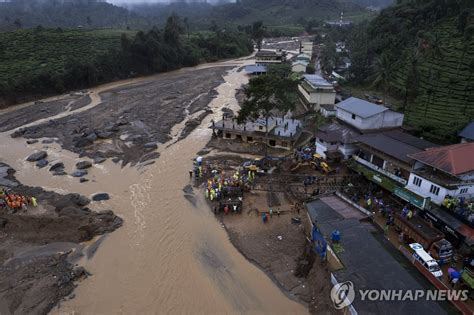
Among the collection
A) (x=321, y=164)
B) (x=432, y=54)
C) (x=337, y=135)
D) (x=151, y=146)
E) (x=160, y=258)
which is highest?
(x=432, y=54)

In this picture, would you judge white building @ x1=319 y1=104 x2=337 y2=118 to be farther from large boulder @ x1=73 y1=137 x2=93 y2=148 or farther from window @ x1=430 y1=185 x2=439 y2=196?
large boulder @ x1=73 y1=137 x2=93 y2=148

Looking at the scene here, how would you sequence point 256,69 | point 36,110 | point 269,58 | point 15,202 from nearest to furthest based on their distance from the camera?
1. point 15,202
2. point 36,110
3. point 256,69
4. point 269,58

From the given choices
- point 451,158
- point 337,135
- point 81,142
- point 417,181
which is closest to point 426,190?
point 417,181

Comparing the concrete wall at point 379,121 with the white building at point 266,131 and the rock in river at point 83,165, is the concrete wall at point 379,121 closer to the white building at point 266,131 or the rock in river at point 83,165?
the white building at point 266,131

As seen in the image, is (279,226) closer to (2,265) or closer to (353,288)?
(353,288)

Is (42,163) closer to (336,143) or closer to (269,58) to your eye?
(336,143)

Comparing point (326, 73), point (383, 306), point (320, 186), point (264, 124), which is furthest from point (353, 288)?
point (326, 73)
